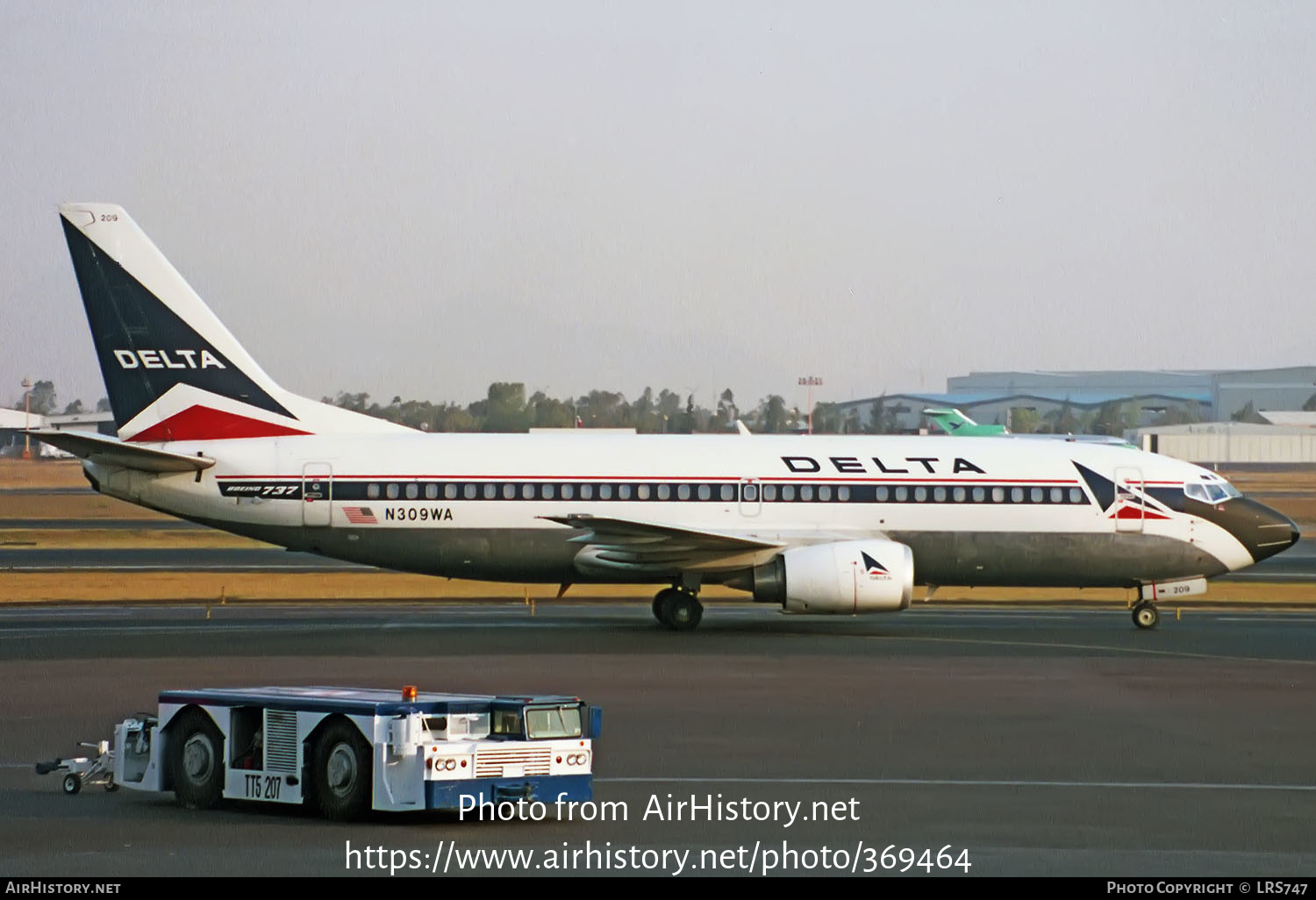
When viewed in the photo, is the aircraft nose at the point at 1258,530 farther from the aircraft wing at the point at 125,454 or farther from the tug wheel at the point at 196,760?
the tug wheel at the point at 196,760

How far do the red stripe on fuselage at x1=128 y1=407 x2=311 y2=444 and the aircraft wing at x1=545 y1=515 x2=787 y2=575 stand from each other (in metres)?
5.77

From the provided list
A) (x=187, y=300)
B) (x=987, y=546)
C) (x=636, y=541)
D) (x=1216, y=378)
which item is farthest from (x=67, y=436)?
(x=1216, y=378)

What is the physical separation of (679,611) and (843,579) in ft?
11.0

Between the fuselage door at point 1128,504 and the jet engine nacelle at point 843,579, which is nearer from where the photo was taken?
the jet engine nacelle at point 843,579

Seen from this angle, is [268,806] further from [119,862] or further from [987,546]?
[987,546]

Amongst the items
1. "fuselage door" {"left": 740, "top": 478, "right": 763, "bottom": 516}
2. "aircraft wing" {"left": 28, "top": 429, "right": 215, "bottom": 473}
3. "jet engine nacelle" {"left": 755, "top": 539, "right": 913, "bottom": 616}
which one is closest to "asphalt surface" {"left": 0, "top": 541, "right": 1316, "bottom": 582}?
"aircraft wing" {"left": 28, "top": 429, "right": 215, "bottom": 473}

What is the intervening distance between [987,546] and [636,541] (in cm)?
671

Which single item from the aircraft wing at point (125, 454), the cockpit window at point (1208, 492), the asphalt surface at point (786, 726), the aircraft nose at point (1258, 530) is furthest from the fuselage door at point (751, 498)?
the aircraft wing at point (125, 454)

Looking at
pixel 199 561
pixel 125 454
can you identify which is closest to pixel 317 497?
pixel 125 454

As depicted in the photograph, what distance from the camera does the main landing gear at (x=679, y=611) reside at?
32.3 meters

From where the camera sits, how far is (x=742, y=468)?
3319 centimetres

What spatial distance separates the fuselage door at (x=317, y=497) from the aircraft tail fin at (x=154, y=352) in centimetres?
118

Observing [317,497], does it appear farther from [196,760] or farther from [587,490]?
[196,760]
